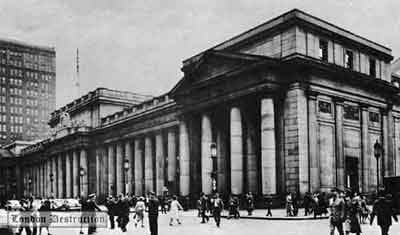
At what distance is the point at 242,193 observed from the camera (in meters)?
45.3

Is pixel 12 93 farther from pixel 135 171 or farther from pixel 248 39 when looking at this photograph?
pixel 248 39

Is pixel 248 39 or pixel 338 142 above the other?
pixel 248 39

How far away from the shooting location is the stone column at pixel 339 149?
44.6 m

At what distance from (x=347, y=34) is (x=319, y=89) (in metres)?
7.79

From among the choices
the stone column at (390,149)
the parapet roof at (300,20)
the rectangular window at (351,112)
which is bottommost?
the stone column at (390,149)

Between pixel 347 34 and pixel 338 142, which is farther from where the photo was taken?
pixel 347 34

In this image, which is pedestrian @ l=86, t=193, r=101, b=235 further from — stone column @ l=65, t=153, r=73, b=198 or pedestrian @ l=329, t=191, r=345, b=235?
A: stone column @ l=65, t=153, r=73, b=198

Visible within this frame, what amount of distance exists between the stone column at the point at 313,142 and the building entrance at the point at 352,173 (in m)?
4.80

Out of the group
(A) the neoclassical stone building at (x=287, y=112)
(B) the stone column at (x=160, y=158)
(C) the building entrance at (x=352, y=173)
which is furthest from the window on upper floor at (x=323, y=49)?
Result: (B) the stone column at (x=160, y=158)

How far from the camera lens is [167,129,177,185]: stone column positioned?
60.2 meters

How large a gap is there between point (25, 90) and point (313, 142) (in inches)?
5025

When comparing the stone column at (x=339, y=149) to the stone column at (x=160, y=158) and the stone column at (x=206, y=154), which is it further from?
the stone column at (x=160, y=158)

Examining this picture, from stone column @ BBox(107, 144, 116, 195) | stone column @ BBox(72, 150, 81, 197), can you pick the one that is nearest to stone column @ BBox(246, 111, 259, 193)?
stone column @ BBox(107, 144, 116, 195)

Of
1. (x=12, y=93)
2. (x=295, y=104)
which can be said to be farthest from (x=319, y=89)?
(x=12, y=93)
